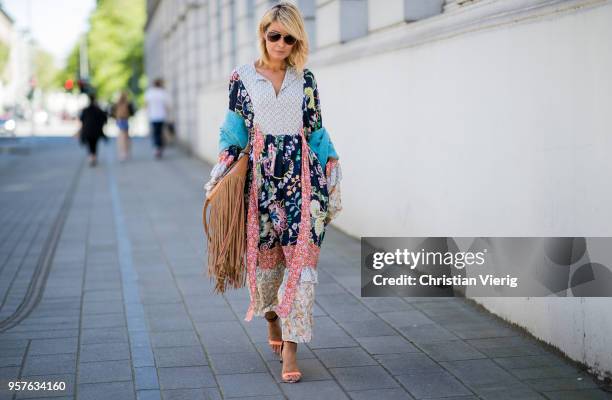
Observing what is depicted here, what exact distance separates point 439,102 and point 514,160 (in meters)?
1.44

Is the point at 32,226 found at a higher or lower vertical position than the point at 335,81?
lower

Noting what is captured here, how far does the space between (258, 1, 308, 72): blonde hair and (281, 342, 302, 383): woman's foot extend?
1.42 meters

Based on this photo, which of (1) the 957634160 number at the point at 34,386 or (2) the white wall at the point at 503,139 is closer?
(1) the 957634160 number at the point at 34,386

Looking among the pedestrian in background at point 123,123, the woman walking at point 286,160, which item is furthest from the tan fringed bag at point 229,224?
the pedestrian in background at point 123,123

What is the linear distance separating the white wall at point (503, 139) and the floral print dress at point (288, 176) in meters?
1.37

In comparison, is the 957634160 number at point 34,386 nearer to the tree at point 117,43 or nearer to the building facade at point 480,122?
the building facade at point 480,122

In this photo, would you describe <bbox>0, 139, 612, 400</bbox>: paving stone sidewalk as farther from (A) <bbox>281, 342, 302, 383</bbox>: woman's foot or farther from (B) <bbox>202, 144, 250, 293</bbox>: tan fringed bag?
(B) <bbox>202, 144, 250, 293</bbox>: tan fringed bag

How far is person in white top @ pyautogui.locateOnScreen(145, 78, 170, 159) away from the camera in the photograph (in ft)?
75.7

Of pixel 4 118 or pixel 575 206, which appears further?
pixel 4 118

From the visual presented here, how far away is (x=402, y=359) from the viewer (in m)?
5.38

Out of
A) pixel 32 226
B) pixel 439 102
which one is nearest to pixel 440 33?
pixel 439 102

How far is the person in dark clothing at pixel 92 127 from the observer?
21703mm

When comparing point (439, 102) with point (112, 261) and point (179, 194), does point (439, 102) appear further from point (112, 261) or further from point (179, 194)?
point (179, 194)

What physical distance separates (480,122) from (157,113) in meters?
17.4
